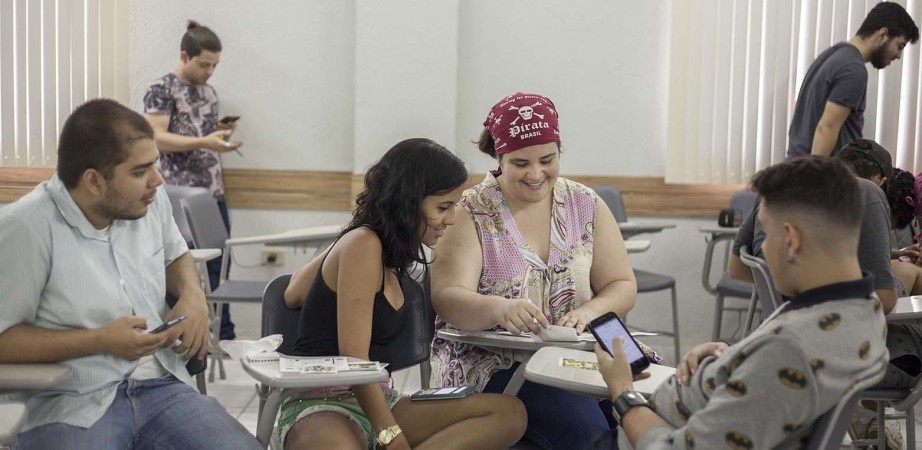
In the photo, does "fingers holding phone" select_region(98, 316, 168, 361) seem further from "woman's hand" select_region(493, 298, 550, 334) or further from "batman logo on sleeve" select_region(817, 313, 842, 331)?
"batman logo on sleeve" select_region(817, 313, 842, 331)

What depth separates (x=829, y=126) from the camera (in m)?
4.55

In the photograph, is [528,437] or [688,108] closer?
[528,437]

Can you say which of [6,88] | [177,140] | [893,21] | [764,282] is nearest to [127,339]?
[764,282]

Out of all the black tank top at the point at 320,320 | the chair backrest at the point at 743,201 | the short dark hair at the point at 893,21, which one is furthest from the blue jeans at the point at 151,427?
the short dark hair at the point at 893,21

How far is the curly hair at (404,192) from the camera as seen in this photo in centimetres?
223

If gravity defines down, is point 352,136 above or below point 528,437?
above

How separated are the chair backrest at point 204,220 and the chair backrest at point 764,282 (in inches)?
93.9

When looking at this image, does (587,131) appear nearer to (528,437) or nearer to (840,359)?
(528,437)

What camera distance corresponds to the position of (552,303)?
2.50 metres

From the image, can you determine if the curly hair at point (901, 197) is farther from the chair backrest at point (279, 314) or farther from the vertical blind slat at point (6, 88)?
the vertical blind slat at point (6, 88)

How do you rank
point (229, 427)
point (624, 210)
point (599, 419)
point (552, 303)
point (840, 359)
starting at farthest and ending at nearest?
point (624, 210) < point (552, 303) < point (599, 419) < point (229, 427) < point (840, 359)

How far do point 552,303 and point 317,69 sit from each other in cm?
330

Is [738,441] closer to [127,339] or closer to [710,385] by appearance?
[710,385]

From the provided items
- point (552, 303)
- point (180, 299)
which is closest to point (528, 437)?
point (552, 303)
